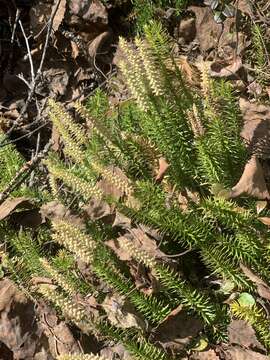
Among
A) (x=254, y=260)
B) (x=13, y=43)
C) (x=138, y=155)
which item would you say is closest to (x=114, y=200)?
(x=138, y=155)

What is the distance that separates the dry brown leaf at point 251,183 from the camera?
1.97 m

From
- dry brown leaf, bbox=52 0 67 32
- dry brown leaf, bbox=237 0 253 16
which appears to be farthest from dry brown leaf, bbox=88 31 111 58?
dry brown leaf, bbox=237 0 253 16

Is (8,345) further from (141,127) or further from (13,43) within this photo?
(13,43)

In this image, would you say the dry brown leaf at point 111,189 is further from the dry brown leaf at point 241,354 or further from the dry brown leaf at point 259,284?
the dry brown leaf at point 241,354

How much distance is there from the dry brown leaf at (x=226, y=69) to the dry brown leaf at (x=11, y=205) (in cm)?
106

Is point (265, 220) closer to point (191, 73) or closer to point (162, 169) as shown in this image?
point (162, 169)

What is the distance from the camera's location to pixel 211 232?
79.4 inches

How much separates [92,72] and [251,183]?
1718 millimetres

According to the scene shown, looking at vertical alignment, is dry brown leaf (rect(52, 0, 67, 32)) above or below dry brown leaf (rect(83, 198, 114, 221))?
above

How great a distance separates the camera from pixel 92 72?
342cm

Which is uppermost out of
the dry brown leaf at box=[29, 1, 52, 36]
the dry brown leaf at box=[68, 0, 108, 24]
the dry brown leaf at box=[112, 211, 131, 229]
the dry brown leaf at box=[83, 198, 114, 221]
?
the dry brown leaf at box=[29, 1, 52, 36]

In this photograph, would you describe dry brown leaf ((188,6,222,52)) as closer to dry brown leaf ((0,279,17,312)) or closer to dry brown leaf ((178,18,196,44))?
dry brown leaf ((178,18,196,44))

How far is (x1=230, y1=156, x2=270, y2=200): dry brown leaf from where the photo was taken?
197 cm

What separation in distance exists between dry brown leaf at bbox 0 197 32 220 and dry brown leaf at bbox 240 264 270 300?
3.79 feet
